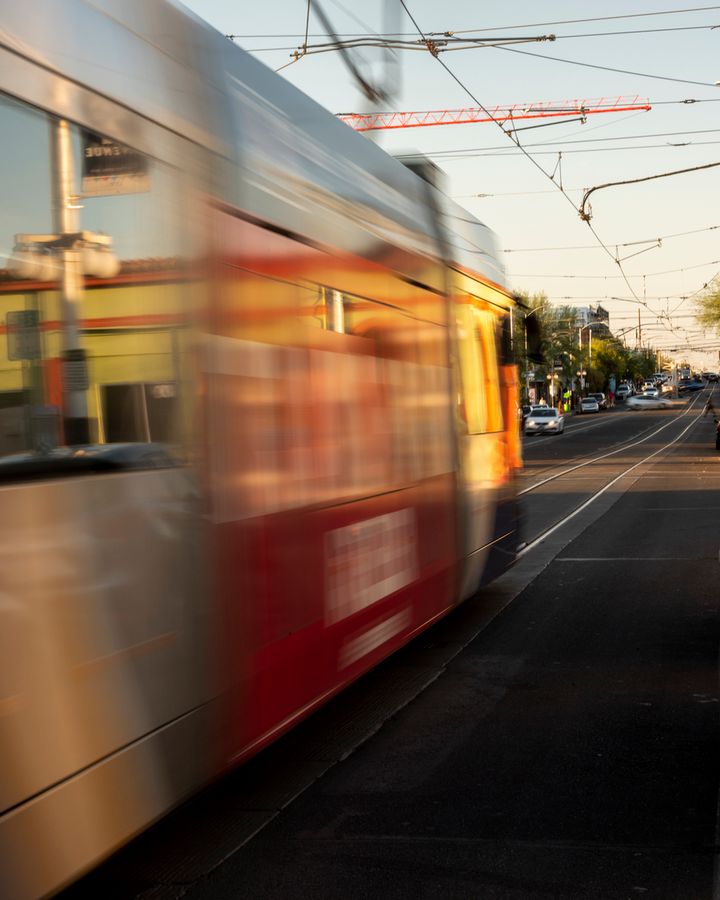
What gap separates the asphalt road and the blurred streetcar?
44cm

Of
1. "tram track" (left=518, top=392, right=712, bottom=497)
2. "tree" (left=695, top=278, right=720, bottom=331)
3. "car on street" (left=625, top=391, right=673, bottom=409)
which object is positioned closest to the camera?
"tram track" (left=518, top=392, right=712, bottom=497)

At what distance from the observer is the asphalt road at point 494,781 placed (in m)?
4.19

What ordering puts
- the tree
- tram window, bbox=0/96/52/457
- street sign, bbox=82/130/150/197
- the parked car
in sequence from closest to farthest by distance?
tram window, bbox=0/96/52/457 → street sign, bbox=82/130/150/197 → the parked car → the tree

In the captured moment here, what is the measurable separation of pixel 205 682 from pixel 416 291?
3753 mm

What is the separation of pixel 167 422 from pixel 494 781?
2456 millimetres

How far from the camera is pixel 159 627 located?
3646 millimetres

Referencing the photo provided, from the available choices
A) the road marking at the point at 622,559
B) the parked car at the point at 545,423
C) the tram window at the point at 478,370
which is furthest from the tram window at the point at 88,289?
the parked car at the point at 545,423

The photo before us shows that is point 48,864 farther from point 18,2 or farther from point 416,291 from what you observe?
point 416,291

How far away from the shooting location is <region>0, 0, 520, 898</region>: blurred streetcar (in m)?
3.09

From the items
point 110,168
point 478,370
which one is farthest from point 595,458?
point 110,168

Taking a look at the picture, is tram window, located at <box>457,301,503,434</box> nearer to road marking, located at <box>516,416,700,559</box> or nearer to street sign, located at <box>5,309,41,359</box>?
road marking, located at <box>516,416,700,559</box>

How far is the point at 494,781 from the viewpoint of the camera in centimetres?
530

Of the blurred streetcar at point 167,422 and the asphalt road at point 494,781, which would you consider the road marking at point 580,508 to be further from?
the blurred streetcar at point 167,422

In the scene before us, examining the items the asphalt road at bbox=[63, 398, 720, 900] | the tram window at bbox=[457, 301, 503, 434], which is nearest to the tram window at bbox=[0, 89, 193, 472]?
the asphalt road at bbox=[63, 398, 720, 900]
